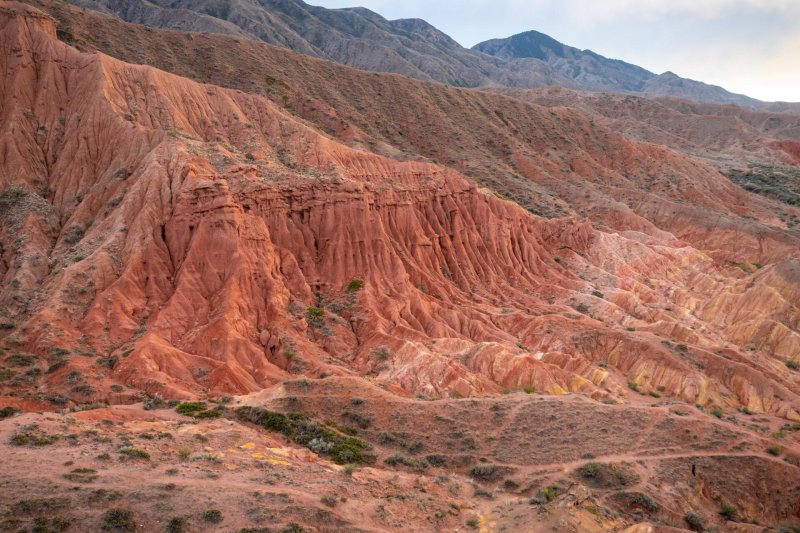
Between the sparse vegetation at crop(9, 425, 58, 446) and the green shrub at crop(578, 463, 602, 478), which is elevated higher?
the sparse vegetation at crop(9, 425, 58, 446)

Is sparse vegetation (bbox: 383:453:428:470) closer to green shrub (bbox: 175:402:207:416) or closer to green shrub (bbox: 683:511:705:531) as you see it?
green shrub (bbox: 175:402:207:416)

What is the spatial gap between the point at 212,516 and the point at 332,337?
76.5 ft

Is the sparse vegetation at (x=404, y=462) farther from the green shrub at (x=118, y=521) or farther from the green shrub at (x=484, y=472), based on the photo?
the green shrub at (x=118, y=521)

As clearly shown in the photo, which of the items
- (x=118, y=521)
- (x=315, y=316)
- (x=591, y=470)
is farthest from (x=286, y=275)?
(x=118, y=521)

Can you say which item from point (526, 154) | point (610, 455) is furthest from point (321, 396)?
point (526, 154)

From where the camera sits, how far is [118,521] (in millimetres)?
16203

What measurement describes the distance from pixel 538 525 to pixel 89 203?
129 ft

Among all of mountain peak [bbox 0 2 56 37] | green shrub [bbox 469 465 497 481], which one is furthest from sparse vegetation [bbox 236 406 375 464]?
mountain peak [bbox 0 2 56 37]

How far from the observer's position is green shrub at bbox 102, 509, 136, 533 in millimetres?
16031

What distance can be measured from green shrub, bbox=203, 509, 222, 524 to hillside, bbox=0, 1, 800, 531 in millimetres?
186

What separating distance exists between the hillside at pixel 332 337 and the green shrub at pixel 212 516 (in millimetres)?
186

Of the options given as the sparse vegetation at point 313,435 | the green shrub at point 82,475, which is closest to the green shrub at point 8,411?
the sparse vegetation at point 313,435

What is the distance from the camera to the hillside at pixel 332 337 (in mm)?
21719

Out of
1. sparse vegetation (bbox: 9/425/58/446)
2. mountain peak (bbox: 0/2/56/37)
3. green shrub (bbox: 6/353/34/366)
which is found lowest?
green shrub (bbox: 6/353/34/366)
